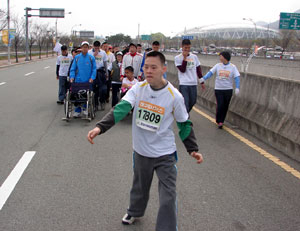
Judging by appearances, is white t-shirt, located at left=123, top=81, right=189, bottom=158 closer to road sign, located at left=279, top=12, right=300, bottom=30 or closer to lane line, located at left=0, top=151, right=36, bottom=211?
lane line, located at left=0, top=151, right=36, bottom=211

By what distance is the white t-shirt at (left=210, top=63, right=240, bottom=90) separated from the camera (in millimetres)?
8234

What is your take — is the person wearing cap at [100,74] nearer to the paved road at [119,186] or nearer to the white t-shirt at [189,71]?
the paved road at [119,186]

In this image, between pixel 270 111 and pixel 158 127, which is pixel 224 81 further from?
pixel 158 127

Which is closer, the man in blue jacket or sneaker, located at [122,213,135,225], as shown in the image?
sneaker, located at [122,213,135,225]

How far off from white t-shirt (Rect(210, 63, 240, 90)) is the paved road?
46.0 inches

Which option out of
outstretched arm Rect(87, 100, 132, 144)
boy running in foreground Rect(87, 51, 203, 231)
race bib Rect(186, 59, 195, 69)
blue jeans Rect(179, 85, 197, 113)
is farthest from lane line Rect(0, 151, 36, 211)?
race bib Rect(186, 59, 195, 69)

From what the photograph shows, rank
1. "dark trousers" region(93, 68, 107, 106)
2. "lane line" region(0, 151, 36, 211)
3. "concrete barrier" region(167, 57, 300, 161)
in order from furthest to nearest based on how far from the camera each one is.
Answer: "dark trousers" region(93, 68, 107, 106)
"concrete barrier" region(167, 57, 300, 161)
"lane line" region(0, 151, 36, 211)

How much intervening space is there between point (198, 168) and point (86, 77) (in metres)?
4.72

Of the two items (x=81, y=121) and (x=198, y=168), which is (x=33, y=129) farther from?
(x=198, y=168)

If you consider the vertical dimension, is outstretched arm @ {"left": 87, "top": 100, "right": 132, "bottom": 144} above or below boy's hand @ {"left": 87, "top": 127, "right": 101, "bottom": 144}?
above

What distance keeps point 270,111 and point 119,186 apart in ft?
13.6

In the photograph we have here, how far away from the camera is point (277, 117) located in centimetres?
709

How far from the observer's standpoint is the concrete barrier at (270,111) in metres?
6.49

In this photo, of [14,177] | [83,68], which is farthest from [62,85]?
[14,177]
